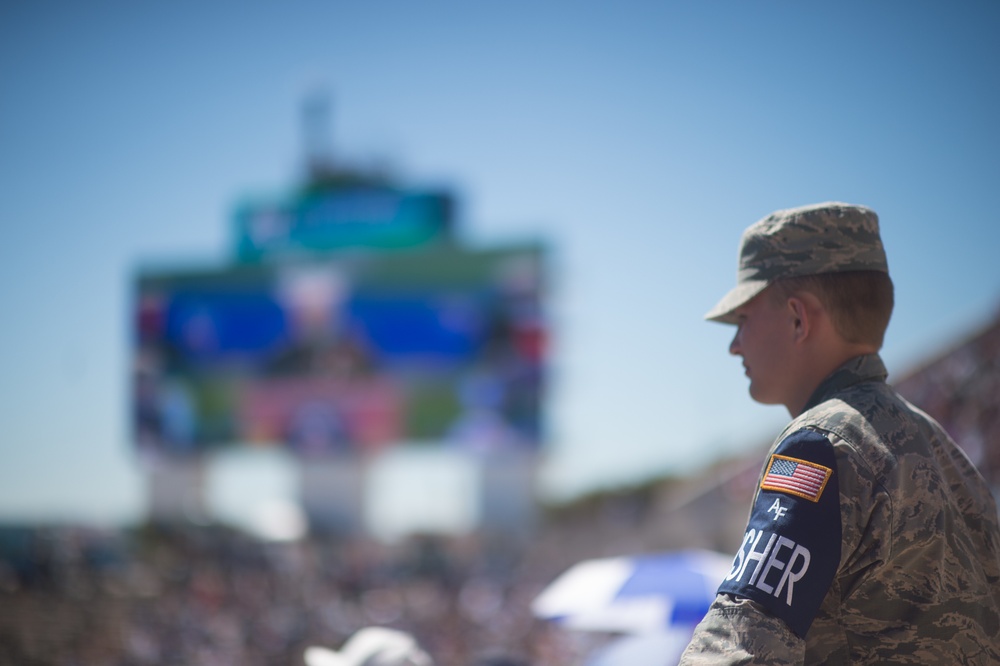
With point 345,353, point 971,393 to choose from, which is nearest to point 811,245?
point 971,393

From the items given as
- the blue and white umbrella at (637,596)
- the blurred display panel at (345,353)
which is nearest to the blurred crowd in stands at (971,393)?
the blue and white umbrella at (637,596)

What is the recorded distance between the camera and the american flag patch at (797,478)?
1178 mm

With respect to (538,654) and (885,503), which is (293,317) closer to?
(538,654)

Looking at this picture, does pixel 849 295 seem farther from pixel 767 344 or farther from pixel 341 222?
pixel 341 222

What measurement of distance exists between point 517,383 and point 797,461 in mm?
23522

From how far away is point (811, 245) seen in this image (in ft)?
4.52

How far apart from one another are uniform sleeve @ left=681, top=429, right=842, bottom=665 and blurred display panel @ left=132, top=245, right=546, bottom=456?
23262 millimetres

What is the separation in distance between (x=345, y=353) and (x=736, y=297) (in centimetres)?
2596

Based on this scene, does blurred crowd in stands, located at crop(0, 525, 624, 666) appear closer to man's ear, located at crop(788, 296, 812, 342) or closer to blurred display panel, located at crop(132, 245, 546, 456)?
blurred display panel, located at crop(132, 245, 546, 456)

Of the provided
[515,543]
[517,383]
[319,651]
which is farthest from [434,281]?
[319,651]

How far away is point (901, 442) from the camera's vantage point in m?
1.28

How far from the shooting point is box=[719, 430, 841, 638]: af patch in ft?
3.72

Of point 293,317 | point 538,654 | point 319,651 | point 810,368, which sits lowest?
point 538,654

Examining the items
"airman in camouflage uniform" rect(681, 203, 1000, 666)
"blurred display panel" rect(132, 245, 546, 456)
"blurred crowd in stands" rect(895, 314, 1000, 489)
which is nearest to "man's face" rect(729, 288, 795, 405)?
"airman in camouflage uniform" rect(681, 203, 1000, 666)
